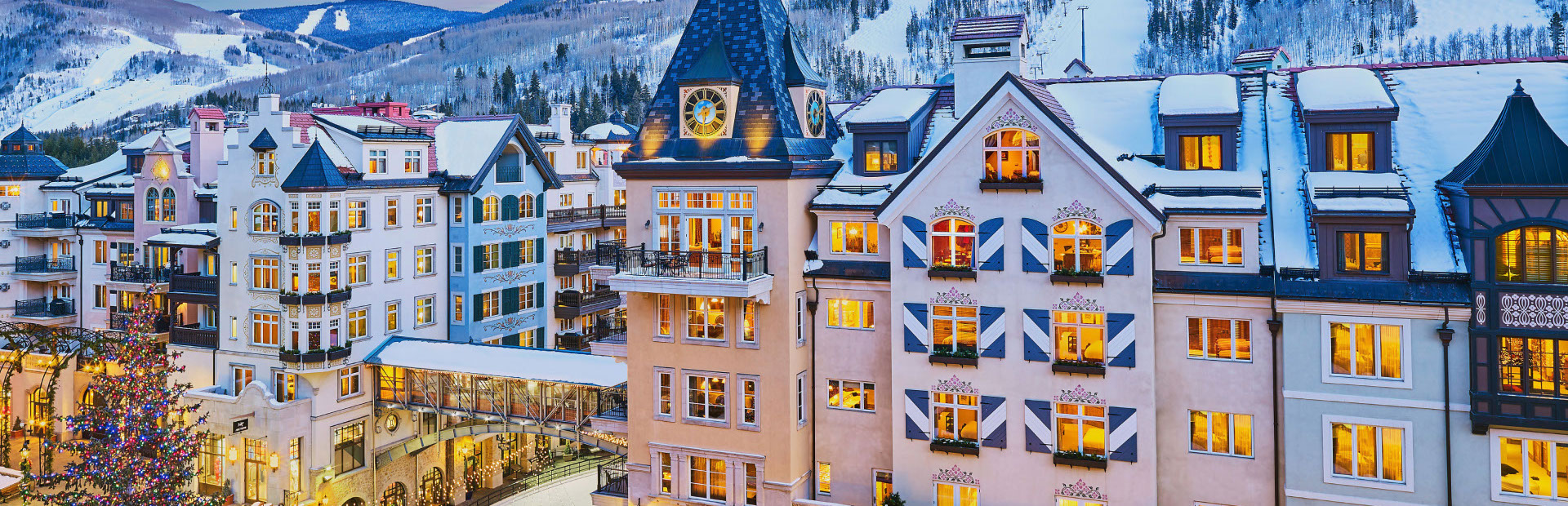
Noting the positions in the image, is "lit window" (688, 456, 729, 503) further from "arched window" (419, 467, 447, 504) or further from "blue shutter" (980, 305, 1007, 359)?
"arched window" (419, 467, 447, 504)

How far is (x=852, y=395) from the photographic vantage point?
32.0m

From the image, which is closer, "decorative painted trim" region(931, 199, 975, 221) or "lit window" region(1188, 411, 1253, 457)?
"lit window" region(1188, 411, 1253, 457)

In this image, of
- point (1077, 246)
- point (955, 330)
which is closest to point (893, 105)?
point (955, 330)

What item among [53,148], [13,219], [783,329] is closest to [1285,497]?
[783,329]

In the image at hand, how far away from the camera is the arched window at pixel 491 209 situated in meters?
51.0

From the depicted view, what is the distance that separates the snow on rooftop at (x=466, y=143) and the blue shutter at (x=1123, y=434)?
1311 inches

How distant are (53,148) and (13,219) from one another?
229 feet

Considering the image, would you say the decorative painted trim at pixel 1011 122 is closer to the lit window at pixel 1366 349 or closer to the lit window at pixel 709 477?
the lit window at pixel 1366 349

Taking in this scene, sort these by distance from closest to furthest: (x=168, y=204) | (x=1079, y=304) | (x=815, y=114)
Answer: (x=1079, y=304), (x=815, y=114), (x=168, y=204)

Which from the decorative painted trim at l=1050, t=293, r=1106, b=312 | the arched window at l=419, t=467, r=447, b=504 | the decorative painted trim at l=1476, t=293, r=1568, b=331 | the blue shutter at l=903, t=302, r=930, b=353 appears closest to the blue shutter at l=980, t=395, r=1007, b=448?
the blue shutter at l=903, t=302, r=930, b=353

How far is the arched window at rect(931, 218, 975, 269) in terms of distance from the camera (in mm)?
29359

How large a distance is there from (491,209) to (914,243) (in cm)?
2867

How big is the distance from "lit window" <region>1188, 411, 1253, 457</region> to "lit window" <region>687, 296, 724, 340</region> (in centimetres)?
1402

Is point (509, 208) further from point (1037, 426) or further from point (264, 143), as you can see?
point (1037, 426)
